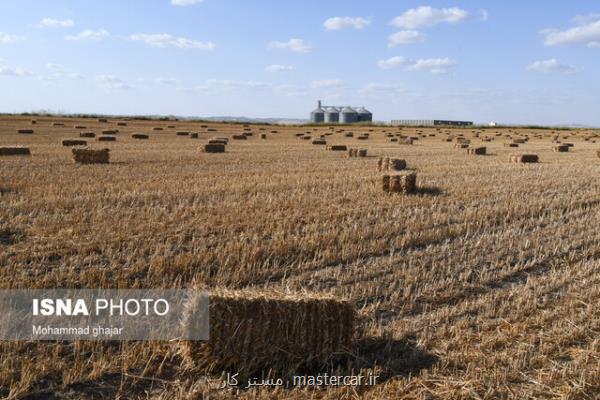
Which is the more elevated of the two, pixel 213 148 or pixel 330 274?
pixel 213 148

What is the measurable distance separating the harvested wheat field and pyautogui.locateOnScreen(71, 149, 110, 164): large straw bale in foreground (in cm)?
295

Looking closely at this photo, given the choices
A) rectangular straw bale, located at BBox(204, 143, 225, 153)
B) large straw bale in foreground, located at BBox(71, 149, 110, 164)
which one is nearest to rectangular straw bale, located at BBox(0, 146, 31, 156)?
large straw bale in foreground, located at BBox(71, 149, 110, 164)

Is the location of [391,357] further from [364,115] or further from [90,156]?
[364,115]

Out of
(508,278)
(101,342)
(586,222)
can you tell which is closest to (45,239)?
(101,342)

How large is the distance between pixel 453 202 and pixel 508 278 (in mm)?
4849

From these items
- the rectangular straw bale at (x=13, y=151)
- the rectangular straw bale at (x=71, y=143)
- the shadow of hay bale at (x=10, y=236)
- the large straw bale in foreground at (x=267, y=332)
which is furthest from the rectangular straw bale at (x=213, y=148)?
the large straw bale in foreground at (x=267, y=332)

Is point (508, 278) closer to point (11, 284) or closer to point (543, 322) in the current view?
point (543, 322)

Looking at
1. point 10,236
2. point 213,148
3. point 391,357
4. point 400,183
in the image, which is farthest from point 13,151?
point 391,357

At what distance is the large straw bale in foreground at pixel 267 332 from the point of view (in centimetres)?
461

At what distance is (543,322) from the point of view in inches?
232

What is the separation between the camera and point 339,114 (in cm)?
14525

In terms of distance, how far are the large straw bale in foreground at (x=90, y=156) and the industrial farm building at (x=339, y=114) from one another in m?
127

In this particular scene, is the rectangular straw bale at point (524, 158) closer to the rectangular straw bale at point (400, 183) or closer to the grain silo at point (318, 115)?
the rectangular straw bale at point (400, 183)

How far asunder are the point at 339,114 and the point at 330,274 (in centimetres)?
14020
